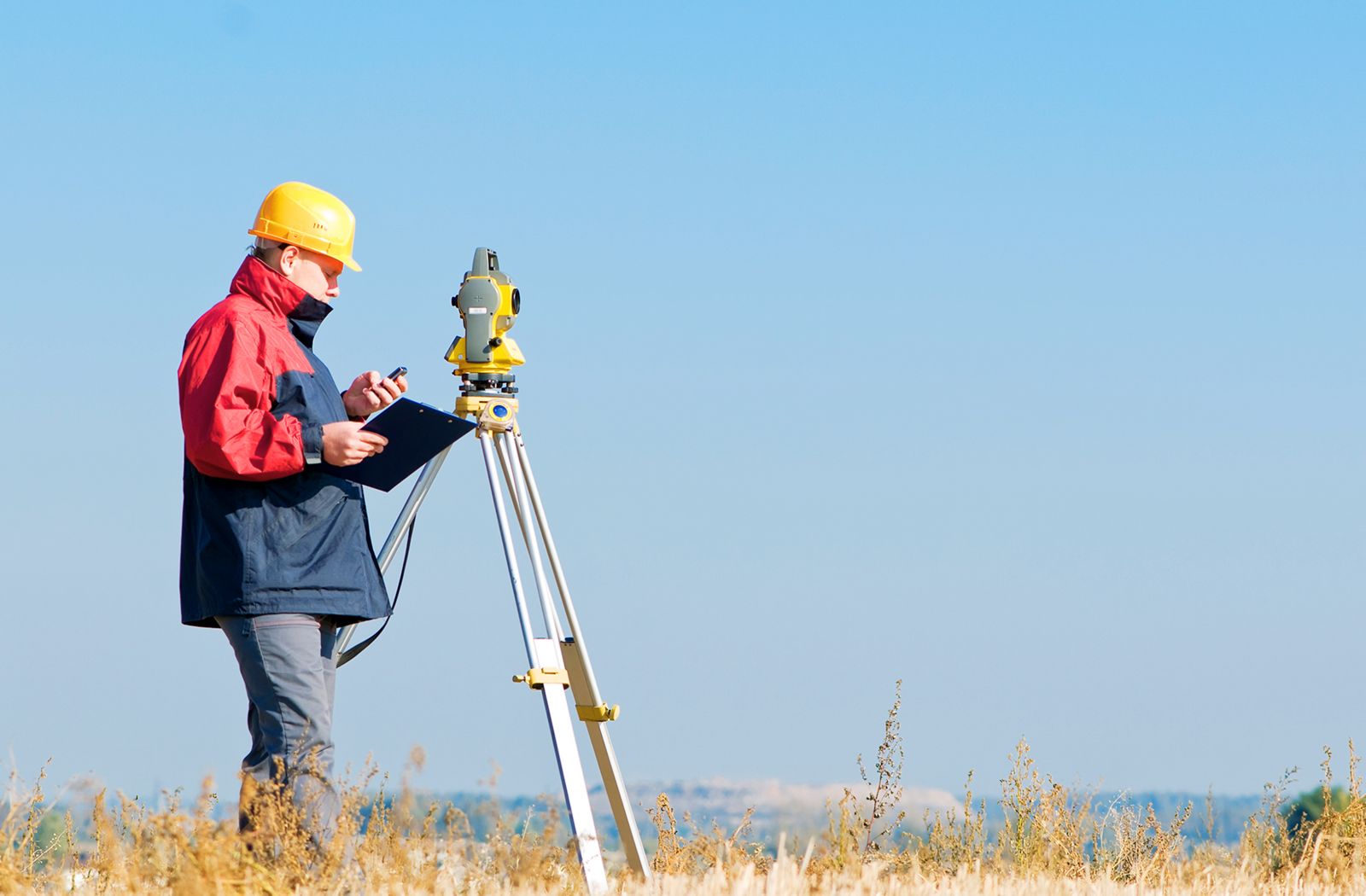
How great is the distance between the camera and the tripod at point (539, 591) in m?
4.66

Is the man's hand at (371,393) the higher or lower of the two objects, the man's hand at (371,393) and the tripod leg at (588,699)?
the higher

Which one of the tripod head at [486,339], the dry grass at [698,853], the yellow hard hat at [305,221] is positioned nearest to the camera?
the dry grass at [698,853]

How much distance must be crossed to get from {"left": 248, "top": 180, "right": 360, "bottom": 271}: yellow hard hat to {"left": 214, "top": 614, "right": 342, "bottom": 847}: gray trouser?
45.9 inches

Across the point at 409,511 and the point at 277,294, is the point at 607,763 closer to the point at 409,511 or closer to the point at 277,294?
the point at 409,511

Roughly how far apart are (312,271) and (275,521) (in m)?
0.84

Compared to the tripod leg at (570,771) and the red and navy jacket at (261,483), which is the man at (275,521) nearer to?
the red and navy jacket at (261,483)

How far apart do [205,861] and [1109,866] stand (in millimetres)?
3066

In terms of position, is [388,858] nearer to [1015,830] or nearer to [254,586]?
[254,586]

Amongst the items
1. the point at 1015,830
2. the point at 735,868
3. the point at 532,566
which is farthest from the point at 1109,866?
the point at 532,566

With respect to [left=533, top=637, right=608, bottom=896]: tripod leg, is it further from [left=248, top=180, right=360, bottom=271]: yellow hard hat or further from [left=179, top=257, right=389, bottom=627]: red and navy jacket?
[left=248, top=180, right=360, bottom=271]: yellow hard hat

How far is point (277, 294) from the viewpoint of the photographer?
14.8 feet

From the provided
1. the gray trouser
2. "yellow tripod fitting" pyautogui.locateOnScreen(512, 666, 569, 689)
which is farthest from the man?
"yellow tripod fitting" pyautogui.locateOnScreen(512, 666, 569, 689)

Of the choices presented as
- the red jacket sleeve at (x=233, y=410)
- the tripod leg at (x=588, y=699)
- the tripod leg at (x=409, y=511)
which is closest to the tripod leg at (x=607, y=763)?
the tripod leg at (x=588, y=699)

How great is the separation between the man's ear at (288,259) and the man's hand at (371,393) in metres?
0.44
